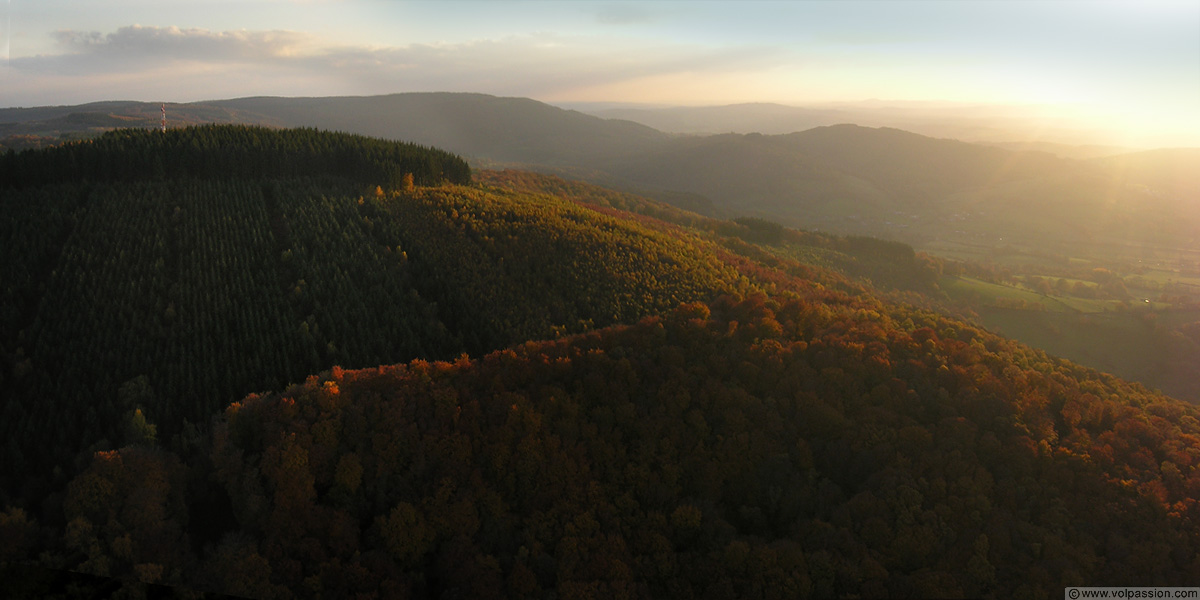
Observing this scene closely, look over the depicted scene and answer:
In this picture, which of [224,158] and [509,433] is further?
[224,158]

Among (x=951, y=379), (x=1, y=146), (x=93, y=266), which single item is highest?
(x=1, y=146)

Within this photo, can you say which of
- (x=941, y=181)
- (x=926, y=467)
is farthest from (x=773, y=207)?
(x=926, y=467)

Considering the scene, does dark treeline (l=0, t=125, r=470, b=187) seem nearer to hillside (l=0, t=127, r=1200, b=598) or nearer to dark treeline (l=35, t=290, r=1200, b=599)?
hillside (l=0, t=127, r=1200, b=598)

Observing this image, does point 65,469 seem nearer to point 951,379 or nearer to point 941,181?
point 951,379

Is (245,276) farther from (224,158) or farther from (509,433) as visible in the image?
(509,433)

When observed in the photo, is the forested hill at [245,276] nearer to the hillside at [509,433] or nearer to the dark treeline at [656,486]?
the hillside at [509,433]

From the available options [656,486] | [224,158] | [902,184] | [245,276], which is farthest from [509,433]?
[902,184]
